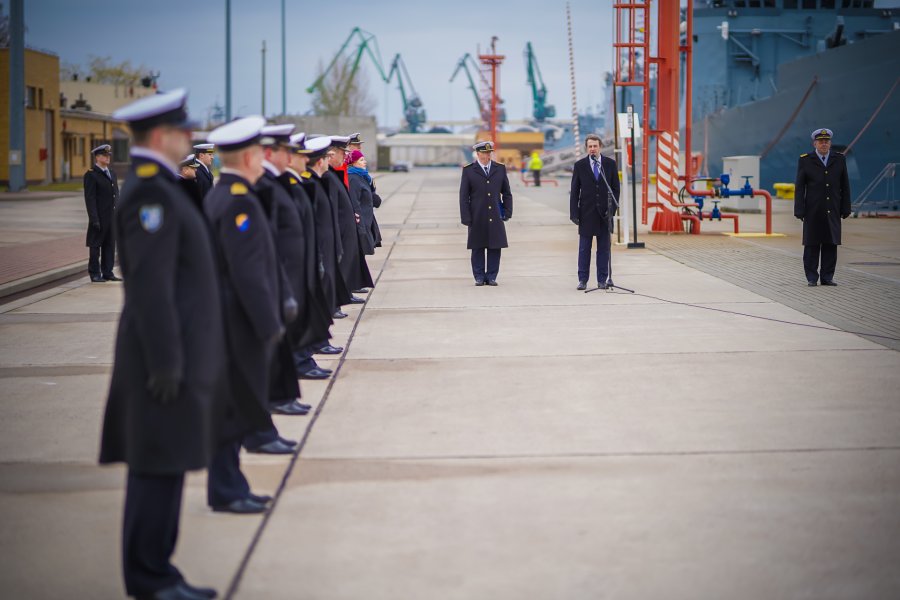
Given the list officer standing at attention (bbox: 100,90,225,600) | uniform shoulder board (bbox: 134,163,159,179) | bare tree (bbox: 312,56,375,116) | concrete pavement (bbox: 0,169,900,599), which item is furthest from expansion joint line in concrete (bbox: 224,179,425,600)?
bare tree (bbox: 312,56,375,116)

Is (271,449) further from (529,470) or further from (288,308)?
(529,470)

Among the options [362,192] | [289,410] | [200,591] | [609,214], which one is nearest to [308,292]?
[289,410]

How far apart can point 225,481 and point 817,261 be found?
1055 cm

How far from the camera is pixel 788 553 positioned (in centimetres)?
487

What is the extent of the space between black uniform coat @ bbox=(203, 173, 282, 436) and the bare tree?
121m

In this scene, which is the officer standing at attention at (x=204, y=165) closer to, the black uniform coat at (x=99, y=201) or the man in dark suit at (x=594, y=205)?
the black uniform coat at (x=99, y=201)

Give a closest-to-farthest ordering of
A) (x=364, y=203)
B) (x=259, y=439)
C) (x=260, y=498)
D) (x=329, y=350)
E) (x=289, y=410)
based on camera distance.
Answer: (x=260, y=498) → (x=259, y=439) → (x=289, y=410) → (x=329, y=350) → (x=364, y=203)

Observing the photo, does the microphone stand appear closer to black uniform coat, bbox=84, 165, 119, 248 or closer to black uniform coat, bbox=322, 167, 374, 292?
black uniform coat, bbox=322, 167, 374, 292

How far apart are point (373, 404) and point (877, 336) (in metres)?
5.00

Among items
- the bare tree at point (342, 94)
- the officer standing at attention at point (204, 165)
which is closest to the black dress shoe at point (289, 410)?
the officer standing at attention at point (204, 165)

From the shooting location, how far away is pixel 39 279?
15969 millimetres

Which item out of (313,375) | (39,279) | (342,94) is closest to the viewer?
(313,375)

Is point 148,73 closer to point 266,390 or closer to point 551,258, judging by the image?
point 551,258

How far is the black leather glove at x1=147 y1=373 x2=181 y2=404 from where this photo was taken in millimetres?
4141
